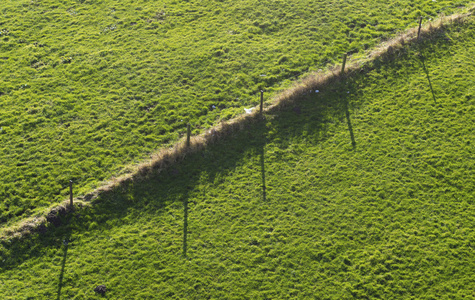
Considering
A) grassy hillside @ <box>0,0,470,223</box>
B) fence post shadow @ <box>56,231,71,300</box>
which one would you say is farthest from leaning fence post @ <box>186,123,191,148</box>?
fence post shadow @ <box>56,231,71,300</box>

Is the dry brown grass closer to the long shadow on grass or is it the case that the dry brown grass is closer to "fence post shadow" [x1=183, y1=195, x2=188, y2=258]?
the long shadow on grass

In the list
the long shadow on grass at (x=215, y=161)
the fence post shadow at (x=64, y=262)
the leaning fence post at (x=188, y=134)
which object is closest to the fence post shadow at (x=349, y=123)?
the long shadow on grass at (x=215, y=161)

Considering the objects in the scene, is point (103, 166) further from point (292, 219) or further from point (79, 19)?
point (79, 19)

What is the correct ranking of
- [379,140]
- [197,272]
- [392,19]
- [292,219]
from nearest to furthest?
[197,272], [292,219], [379,140], [392,19]

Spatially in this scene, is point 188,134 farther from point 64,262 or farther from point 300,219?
point 64,262

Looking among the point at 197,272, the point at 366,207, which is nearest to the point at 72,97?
the point at 197,272

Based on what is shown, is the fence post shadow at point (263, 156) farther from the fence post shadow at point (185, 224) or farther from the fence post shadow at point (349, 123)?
the fence post shadow at point (349, 123)
